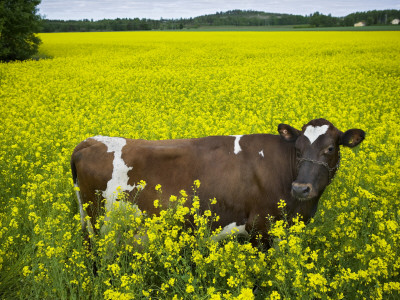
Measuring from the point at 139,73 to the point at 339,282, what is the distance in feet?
49.4

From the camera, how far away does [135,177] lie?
398cm

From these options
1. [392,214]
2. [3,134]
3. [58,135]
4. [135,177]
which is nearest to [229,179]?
[135,177]

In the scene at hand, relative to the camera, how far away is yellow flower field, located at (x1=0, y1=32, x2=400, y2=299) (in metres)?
3.11

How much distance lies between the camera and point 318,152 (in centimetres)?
380

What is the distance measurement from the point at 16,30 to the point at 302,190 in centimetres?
2705

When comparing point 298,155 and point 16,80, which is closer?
point 298,155

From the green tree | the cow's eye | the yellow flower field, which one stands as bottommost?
the yellow flower field

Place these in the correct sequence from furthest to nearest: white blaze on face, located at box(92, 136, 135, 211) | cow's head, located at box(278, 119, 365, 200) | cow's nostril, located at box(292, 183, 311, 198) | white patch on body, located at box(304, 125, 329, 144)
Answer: white blaze on face, located at box(92, 136, 135, 211), white patch on body, located at box(304, 125, 329, 144), cow's head, located at box(278, 119, 365, 200), cow's nostril, located at box(292, 183, 311, 198)

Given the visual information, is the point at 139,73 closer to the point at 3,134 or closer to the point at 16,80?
the point at 16,80

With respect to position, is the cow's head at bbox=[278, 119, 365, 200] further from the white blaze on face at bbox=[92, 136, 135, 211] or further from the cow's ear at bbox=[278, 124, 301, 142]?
the white blaze on face at bbox=[92, 136, 135, 211]

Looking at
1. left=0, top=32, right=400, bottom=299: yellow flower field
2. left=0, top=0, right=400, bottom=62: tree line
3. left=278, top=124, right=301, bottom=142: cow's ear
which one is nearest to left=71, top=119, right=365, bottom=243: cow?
left=278, top=124, right=301, bottom=142: cow's ear

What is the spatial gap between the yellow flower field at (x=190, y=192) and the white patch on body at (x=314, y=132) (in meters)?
0.71

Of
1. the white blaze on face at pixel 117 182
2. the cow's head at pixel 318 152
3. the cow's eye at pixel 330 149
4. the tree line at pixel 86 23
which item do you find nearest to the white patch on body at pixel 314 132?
the cow's head at pixel 318 152

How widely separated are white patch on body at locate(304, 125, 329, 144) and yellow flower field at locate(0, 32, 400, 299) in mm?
709
